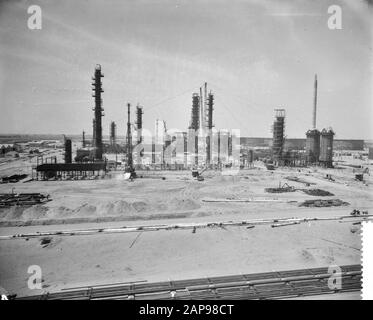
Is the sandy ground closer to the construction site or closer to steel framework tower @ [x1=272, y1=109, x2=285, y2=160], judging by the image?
the construction site

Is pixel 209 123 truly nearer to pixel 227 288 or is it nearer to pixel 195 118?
pixel 195 118

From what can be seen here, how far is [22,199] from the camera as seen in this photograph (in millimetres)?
17344

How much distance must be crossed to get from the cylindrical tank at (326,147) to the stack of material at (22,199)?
31.9 metres

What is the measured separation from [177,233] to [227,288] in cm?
444

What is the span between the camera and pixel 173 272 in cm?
974

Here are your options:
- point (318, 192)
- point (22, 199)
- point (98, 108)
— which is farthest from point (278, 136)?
point (22, 199)

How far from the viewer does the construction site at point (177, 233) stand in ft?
29.7

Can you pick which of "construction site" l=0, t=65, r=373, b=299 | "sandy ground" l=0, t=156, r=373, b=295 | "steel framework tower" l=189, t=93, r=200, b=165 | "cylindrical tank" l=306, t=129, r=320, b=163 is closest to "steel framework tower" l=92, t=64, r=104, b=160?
"construction site" l=0, t=65, r=373, b=299

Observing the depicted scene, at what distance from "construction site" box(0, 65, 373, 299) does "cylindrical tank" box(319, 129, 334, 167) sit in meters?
8.43

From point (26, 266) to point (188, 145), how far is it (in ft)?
98.9

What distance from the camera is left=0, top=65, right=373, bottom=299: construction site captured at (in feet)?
29.7

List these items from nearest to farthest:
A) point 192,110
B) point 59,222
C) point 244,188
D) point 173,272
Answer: point 173,272
point 59,222
point 244,188
point 192,110

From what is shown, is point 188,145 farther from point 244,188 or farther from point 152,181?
point 244,188
